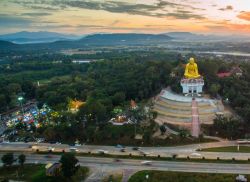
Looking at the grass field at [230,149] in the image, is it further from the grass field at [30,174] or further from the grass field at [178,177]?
the grass field at [30,174]

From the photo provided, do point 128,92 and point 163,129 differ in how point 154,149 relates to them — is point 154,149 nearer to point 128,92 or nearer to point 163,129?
point 163,129

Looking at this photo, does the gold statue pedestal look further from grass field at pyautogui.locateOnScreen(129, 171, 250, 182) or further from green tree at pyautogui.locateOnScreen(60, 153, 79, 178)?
green tree at pyautogui.locateOnScreen(60, 153, 79, 178)

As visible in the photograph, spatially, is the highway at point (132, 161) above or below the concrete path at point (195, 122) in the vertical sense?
below

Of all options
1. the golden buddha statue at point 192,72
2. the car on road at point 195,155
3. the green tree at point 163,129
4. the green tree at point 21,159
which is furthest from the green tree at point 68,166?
the golden buddha statue at point 192,72

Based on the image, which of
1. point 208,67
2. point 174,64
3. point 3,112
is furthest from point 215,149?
point 3,112

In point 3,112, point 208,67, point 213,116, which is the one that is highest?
point 208,67

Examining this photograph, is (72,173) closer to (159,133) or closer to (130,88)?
(159,133)
